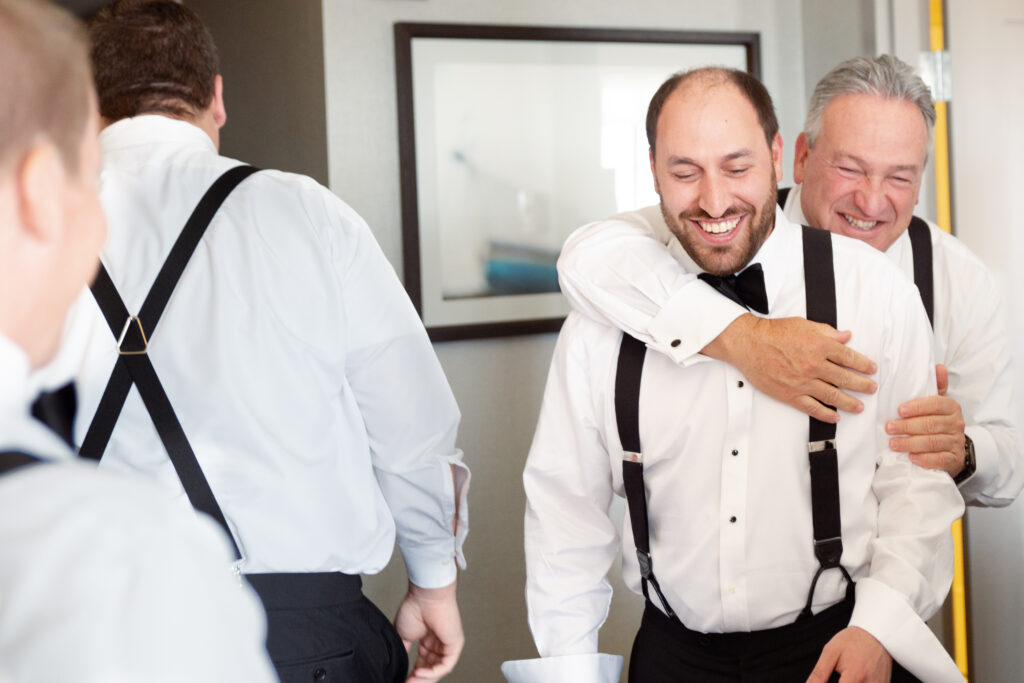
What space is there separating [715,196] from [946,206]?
1.52 m

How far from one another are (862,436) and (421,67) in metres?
1.60

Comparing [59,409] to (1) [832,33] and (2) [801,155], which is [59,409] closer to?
(2) [801,155]

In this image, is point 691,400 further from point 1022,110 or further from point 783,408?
point 1022,110

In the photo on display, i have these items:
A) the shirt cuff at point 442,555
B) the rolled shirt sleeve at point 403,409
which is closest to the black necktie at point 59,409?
the rolled shirt sleeve at point 403,409

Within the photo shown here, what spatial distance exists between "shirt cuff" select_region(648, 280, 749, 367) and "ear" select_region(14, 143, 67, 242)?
1.14 m

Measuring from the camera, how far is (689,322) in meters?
1.60

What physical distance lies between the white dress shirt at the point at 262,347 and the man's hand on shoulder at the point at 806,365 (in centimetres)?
60

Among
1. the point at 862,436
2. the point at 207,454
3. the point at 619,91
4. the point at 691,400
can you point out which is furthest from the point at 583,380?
the point at 619,91

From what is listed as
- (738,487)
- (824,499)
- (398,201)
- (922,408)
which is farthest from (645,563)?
(398,201)

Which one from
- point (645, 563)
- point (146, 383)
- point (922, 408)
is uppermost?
point (146, 383)

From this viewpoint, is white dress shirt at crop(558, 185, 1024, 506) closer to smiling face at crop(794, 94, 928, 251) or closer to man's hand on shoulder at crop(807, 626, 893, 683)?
smiling face at crop(794, 94, 928, 251)

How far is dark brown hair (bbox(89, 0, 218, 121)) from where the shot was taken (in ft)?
5.08

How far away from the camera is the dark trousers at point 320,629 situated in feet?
4.75

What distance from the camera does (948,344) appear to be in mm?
2035
